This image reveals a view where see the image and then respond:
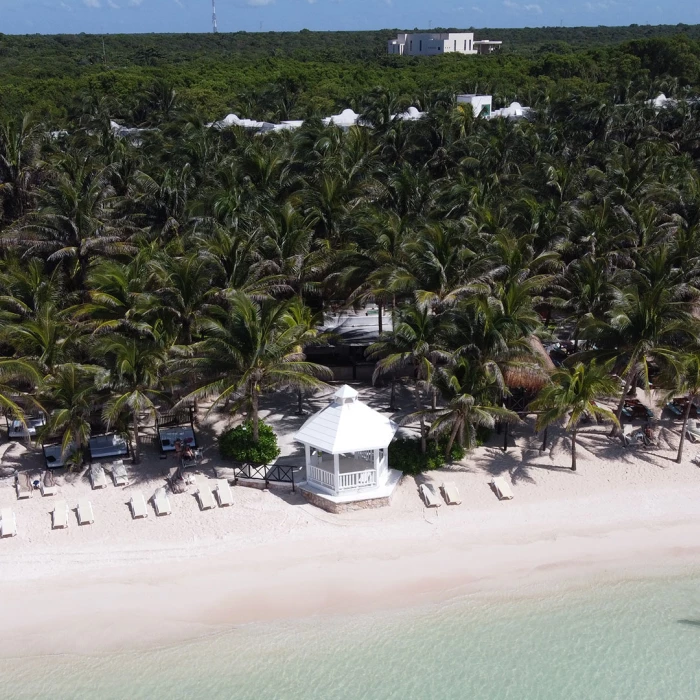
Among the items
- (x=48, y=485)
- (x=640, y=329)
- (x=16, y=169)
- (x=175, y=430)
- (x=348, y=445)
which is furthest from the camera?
(x=16, y=169)

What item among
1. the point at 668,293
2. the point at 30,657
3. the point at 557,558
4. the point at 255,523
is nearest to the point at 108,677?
the point at 30,657

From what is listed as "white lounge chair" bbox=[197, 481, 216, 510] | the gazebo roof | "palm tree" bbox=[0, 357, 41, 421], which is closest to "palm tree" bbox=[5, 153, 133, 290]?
"palm tree" bbox=[0, 357, 41, 421]

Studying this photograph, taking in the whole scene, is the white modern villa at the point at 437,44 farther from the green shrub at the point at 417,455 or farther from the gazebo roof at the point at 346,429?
the gazebo roof at the point at 346,429

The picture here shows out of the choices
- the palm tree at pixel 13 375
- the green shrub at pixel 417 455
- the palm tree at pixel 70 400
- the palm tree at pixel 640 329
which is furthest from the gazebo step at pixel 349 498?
the palm tree at pixel 13 375

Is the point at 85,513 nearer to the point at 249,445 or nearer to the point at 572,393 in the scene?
the point at 249,445

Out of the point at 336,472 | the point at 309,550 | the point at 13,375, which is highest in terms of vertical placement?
the point at 13,375

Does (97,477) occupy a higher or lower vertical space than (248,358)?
lower

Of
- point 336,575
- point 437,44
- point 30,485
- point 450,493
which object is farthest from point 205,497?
point 437,44
